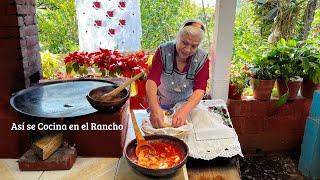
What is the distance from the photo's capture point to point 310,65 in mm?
2314

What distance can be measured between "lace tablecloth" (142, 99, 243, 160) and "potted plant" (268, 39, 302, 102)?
0.77 meters

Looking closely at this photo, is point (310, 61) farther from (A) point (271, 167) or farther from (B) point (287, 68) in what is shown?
(A) point (271, 167)

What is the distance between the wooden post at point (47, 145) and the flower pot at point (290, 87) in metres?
1.86

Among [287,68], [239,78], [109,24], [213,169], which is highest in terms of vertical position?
[109,24]

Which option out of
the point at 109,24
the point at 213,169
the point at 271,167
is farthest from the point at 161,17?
the point at 271,167

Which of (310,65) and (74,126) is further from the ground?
(310,65)

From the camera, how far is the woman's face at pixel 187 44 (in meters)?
1.73

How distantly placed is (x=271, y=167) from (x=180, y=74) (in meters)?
1.29

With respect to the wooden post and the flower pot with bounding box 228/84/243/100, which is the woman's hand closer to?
the wooden post

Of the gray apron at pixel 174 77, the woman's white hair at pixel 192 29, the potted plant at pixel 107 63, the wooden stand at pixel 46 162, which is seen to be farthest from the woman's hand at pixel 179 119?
the potted plant at pixel 107 63

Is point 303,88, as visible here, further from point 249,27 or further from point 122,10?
point 122,10

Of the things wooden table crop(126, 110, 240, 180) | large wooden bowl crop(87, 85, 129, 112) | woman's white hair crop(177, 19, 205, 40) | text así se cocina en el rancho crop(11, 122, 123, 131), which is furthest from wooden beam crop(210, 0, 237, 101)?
text así se cocina en el rancho crop(11, 122, 123, 131)

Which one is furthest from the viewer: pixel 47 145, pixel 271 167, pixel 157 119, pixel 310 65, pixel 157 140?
pixel 271 167

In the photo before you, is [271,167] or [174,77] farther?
[271,167]
